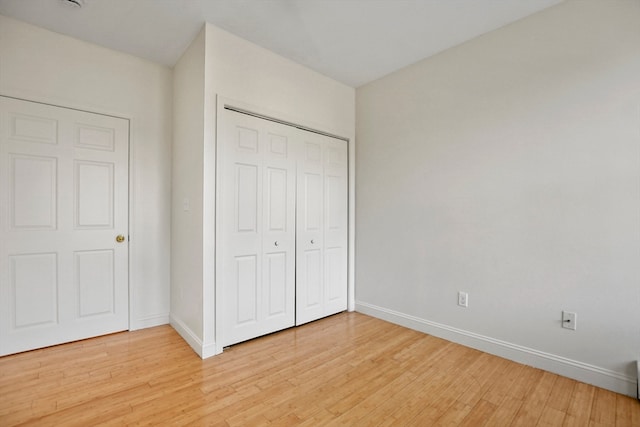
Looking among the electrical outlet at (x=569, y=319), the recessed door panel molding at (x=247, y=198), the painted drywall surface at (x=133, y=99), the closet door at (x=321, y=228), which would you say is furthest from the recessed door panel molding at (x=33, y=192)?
the electrical outlet at (x=569, y=319)

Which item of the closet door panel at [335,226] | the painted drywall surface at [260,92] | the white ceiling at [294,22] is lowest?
the closet door panel at [335,226]

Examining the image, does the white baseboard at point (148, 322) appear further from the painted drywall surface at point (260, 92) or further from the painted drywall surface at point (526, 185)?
the painted drywall surface at point (526, 185)

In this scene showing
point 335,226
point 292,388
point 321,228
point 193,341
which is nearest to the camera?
point 292,388

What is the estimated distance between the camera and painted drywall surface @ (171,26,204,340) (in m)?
2.50

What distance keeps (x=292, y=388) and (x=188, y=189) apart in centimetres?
187

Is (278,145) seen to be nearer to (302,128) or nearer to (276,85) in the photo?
(302,128)

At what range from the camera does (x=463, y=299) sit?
2693 mm

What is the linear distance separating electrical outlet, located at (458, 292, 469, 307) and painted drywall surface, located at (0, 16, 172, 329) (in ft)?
9.56

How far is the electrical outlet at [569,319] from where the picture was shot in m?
2.13

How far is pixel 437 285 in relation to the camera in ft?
9.39

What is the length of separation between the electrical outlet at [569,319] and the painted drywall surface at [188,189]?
2778 mm

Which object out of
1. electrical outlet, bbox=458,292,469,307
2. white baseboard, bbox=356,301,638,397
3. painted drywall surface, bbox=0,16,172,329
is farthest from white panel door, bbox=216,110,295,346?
electrical outlet, bbox=458,292,469,307

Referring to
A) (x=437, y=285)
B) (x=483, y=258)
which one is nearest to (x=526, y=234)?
(x=483, y=258)

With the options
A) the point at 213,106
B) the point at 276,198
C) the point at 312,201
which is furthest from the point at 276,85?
the point at 312,201
